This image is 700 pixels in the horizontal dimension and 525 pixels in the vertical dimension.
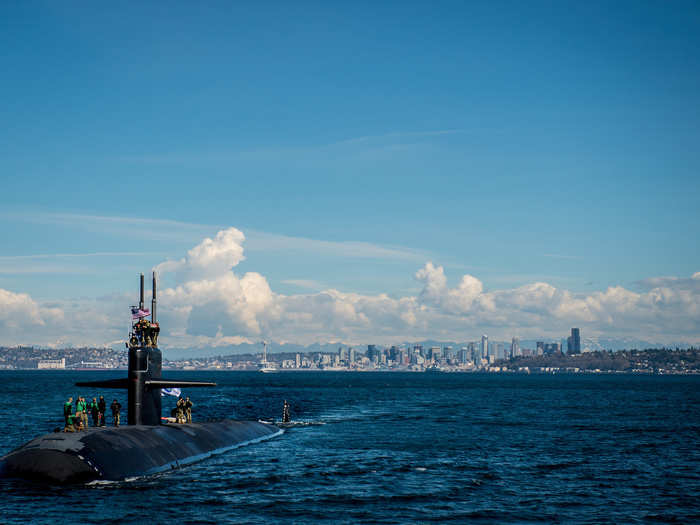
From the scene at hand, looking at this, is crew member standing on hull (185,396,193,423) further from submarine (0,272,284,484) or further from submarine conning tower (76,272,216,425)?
submarine conning tower (76,272,216,425)

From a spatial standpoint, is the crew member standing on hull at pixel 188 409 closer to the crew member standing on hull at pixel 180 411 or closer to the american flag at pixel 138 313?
the crew member standing on hull at pixel 180 411

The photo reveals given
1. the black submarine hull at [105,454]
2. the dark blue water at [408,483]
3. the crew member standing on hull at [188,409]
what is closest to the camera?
the dark blue water at [408,483]

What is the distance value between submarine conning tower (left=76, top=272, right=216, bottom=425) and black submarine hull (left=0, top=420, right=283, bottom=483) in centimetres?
99

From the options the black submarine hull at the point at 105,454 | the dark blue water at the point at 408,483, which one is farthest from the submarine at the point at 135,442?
A: the dark blue water at the point at 408,483

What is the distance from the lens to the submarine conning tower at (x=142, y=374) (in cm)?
4044

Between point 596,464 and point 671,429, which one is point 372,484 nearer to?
point 596,464

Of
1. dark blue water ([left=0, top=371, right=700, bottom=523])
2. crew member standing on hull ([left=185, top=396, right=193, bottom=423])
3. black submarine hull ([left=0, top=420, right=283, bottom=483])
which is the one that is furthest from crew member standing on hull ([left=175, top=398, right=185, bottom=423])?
dark blue water ([left=0, top=371, right=700, bottom=523])

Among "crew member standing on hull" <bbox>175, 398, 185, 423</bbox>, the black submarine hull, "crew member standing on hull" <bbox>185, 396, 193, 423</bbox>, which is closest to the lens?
the black submarine hull

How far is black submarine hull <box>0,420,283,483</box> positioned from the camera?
31516 millimetres

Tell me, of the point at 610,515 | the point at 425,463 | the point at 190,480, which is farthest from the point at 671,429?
the point at 190,480

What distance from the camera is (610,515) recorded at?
30.7 meters

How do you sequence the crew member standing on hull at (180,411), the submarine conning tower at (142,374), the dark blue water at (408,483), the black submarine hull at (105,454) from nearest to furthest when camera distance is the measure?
1. the dark blue water at (408,483)
2. the black submarine hull at (105,454)
3. the submarine conning tower at (142,374)
4. the crew member standing on hull at (180,411)

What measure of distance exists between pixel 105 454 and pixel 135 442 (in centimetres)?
313

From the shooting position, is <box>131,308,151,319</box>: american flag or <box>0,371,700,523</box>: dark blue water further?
<box>131,308,151,319</box>: american flag
